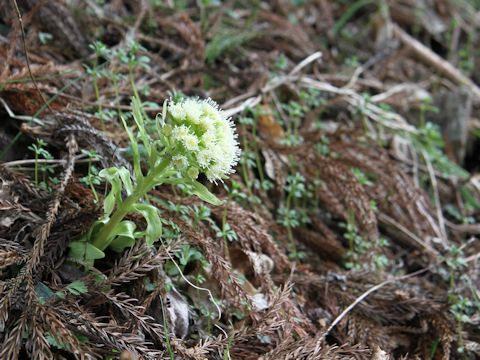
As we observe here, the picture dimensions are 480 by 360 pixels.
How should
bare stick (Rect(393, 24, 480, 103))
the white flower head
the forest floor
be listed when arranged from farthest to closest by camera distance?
bare stick (Rect(393, 24, 480, 103)) → the forest floor → the white flower head

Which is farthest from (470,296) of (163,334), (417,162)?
(163,334)

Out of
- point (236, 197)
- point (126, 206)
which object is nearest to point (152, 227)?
point (126, 206)

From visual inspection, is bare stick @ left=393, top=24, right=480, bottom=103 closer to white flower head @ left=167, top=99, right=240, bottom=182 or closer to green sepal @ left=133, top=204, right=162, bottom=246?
white flower head @ left=167, top=99, right=240, bottom=182

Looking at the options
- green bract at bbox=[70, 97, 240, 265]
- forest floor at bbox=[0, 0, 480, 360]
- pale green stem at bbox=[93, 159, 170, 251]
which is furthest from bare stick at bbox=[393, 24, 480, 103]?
pale green stem at bbox=[93, 159, 170, 251]

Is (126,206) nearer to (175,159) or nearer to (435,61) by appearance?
(175,159)

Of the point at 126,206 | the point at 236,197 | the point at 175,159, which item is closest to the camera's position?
the point at 175,159

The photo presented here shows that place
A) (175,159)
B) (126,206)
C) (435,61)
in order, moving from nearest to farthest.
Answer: (175,159) < (126,206) < (435,61)
